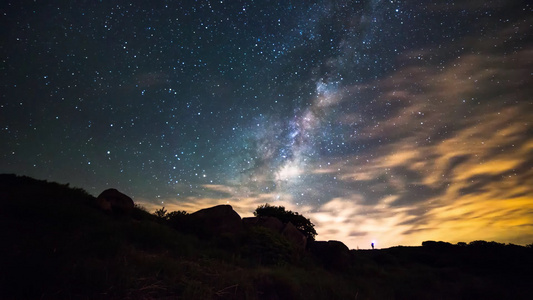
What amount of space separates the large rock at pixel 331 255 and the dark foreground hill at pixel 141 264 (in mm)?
161

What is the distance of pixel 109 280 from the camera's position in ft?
14.8

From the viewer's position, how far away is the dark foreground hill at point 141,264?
14.6 feet

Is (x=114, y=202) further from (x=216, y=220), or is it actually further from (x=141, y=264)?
(x=141, y=264)

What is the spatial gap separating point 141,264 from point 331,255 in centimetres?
1262

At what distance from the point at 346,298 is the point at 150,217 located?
11.1 metres

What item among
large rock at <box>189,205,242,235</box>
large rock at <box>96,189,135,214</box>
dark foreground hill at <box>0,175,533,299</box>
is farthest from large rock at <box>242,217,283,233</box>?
large rock at <box>96,189,135,214</box>

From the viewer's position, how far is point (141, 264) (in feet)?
19.0

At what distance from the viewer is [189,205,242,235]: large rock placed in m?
14.2

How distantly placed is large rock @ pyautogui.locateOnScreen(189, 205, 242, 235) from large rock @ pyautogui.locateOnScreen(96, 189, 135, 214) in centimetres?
315

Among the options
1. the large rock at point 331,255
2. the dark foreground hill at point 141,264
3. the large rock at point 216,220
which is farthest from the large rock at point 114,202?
the large rock at point 331,255

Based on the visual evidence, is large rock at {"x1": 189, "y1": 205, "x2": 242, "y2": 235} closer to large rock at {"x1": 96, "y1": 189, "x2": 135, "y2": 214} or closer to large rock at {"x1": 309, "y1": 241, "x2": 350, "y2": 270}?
large rock at {"x1": 96, "y1": 189, "x2": 135, "y2": 214}

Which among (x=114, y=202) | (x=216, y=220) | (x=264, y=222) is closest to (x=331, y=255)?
(x=264, y=222)

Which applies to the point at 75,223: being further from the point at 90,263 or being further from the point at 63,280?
the point at 63,280

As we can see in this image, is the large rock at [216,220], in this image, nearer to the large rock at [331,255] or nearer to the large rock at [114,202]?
the large rock at [114,202]
